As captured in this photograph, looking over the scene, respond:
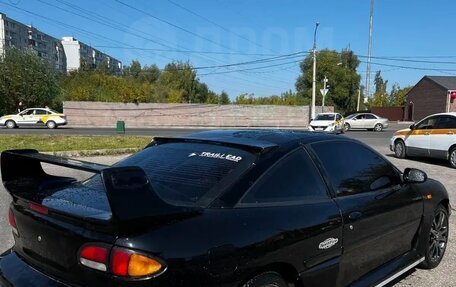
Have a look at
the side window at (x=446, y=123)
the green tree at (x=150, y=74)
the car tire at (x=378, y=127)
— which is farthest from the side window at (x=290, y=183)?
the green tree at (x=150, y=74)

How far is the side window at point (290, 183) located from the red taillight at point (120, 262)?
81 cm

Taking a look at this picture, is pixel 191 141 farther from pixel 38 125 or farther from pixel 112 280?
pixel 38 125

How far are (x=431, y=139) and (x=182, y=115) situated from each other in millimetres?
33322

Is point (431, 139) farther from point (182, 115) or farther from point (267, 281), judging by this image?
point (182, 115)

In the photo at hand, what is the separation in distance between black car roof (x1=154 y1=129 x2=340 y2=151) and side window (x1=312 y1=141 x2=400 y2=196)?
0.13 meters

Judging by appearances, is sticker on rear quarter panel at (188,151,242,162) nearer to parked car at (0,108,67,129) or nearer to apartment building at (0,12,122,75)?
parked car at (0,108,67,129)

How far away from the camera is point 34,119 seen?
34.4 m

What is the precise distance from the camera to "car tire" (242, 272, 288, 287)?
2.49m

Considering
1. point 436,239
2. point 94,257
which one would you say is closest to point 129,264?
point 94,257

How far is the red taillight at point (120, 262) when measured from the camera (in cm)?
215

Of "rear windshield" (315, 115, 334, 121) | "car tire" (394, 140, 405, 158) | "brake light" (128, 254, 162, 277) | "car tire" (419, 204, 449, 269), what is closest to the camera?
"brake light" (128, 254, 162, 277)

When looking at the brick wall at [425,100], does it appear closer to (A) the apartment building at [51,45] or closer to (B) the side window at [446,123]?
(B) the side window at [446,123]

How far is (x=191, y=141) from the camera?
3531 mm

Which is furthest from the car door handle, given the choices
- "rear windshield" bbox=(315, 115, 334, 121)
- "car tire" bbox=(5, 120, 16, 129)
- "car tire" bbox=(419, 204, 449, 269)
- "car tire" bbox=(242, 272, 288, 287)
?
"car tire" bbox=(5, 120, 16, 129)
